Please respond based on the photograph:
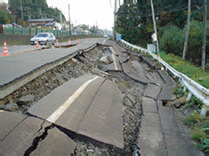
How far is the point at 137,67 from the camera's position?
46.6ft

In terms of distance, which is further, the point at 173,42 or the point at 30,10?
the point at 30,10

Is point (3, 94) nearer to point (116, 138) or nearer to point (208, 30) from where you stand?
point (116, 138)

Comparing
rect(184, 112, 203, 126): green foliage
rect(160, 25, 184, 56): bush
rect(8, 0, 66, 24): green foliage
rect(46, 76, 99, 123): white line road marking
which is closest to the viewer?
rect(46, 76, 99, 123): white line road marking

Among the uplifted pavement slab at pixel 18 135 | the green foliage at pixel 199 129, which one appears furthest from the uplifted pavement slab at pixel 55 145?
the green foliage at pixel 199 129

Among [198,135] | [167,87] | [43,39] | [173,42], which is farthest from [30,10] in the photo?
[198,135]

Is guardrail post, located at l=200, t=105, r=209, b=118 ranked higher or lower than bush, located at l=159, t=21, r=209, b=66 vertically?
lower

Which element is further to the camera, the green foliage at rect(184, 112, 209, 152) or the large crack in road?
the green foliage at rect(184, 112, 209, 152)

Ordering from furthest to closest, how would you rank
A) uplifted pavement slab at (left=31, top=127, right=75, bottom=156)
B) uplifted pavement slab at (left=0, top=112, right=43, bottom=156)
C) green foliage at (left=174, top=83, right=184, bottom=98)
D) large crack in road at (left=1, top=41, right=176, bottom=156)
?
green foliage at (left=174, top=83, right=184, bottom=98)
large crack in road at (left=1, top=41, right=176, bottom=156)
uplifted pavement slab at (left=31, top=127, right=75, bottom=156)
uplifted pavement slab at (left=0, top=112, right=43, bottom=156)

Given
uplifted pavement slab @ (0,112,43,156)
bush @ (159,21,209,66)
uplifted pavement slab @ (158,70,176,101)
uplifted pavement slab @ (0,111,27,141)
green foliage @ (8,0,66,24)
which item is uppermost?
green foliage @ (8,0,66,24)

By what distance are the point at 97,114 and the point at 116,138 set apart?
1.02 m

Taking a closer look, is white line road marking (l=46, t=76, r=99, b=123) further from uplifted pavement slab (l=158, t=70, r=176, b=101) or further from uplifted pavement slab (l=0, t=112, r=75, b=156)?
uplifted pavement slab (l=158, t=70, r=176, b=101)

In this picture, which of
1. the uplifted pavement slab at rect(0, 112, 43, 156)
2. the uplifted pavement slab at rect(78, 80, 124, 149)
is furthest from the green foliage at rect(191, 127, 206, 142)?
the uplifted pavement slab at rect(0, 112, 43, 156)

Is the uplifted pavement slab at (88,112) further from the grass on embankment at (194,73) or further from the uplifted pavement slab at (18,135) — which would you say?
the grass on embankment at (194,73)

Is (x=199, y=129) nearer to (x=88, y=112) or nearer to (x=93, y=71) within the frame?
(x=88, y=112)
